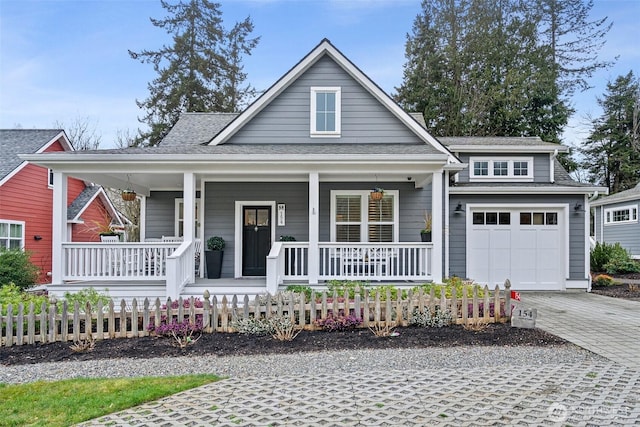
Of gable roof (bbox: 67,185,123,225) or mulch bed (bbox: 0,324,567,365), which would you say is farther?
gable roof (bbox: 67,185,123,225)

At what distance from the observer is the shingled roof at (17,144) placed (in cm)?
1460

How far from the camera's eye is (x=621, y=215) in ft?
63.6

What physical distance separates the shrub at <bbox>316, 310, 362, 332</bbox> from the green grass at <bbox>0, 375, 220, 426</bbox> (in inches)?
89.1

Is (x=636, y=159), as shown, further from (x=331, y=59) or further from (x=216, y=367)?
(x=216, y=367)

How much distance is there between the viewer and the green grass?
12.1 feet

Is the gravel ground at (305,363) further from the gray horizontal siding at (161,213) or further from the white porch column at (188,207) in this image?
the gray horizontal siding at (161,213)

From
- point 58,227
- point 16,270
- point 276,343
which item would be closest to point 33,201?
point 16,270

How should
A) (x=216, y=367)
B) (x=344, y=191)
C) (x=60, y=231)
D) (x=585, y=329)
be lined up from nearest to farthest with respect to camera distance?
(x=216, y=367), (x=585, y=329), (x=60, y=231), (x=344, y=191)

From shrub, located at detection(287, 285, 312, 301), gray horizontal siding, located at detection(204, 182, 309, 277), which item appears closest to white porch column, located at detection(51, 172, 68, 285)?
gray horizontal siding, located at detection(204, 182, 309, 277)

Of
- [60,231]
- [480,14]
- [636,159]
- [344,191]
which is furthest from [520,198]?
[636,159]

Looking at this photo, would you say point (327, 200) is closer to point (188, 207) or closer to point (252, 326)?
point (188, 207)

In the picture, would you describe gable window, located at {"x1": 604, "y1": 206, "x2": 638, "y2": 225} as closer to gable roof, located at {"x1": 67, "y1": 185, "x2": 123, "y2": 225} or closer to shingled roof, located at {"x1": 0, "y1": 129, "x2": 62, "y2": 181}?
gable roof, located at {"x1": 67, "y1": 185, "x2": 123, "y2": 225}

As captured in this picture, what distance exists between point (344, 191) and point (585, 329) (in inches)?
239

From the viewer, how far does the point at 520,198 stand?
40.2ft
